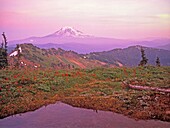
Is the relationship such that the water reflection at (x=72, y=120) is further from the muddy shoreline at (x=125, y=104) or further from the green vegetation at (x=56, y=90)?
the green vegetation at (x=56, y=90)

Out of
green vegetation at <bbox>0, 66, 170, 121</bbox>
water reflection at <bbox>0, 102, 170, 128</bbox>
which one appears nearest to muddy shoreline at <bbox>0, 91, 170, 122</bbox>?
green vegetation at <bbox>0, 66, 170, 121</bbox>

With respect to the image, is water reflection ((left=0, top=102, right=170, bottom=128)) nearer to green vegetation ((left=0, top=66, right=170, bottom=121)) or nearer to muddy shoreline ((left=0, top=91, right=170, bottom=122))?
muddy shoreline ((left=0, top=91, right=170, bottom=122))

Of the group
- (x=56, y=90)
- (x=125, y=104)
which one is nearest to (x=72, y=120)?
(x=125, y=104)

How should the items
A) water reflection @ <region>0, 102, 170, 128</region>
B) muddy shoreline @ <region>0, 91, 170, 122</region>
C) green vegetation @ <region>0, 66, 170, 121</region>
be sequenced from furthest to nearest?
green vegetation @ <region>0, 66, 170, 121</region> → muddy shoreline @ <region>0, 91, 170, 122</region> → water reflection @ <region>0, 102, 170, 128</region>

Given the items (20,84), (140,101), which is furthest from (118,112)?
(20,84)

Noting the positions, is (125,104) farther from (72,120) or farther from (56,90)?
(56,90)

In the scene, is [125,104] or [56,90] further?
[56,90]

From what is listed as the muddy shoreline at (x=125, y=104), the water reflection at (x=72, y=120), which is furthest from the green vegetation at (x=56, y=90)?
the water reflection at (x=72, y=120)

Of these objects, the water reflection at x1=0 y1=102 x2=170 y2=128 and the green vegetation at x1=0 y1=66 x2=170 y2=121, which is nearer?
the water reflection at x1=0 y1=102 x2=170 y2=128
